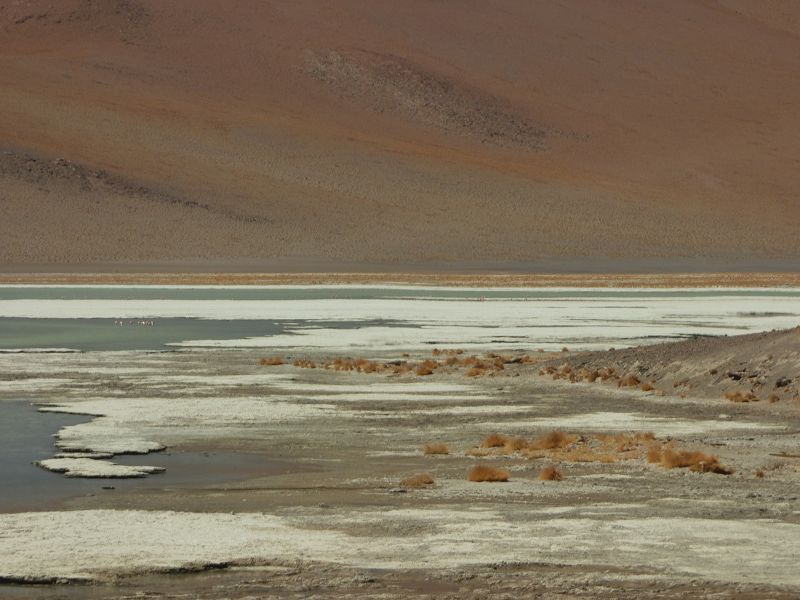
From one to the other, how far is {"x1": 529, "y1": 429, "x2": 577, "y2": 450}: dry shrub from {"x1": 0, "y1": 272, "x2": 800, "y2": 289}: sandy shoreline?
159 ft

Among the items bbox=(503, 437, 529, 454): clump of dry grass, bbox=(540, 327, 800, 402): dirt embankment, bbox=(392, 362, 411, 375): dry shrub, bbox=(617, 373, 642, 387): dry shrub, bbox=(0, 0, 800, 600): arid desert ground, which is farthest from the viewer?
bbox=(392, 362, 411, 375): dry shrub

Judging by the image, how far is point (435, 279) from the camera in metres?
72.4

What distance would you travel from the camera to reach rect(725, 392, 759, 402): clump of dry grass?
803 inches

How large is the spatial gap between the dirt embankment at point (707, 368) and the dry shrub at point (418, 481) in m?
7.95

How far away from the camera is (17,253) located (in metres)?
83.0

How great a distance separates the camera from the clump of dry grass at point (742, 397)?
66.9 ft

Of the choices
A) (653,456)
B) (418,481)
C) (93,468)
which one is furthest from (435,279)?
(418,481)

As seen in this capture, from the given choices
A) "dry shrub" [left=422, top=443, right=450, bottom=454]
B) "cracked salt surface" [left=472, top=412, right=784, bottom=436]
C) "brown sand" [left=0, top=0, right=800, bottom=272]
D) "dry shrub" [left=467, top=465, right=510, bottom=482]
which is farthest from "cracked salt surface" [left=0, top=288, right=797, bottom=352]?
"brown sand" [left=0, top=0, right=800, bottom=272]

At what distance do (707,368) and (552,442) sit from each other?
735 cm

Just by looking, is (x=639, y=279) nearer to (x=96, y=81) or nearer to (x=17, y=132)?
(x=17, y=132)

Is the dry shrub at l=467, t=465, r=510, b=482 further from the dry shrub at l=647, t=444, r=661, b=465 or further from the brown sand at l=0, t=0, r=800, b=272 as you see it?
the brown sand at l=0, t=0, r=800, b=272

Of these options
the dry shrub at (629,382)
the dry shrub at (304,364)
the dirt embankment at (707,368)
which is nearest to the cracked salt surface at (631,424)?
the dirt embankment at (707,368)

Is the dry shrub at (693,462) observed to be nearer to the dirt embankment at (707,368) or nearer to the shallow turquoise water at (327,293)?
the dirt embankment at (707,368)

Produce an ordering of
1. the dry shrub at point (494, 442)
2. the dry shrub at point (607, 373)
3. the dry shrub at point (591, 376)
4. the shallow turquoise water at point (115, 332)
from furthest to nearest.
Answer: the shallow turquoise water at point (115, 332) → the dry shrub at point (607, 373) → the dry shrub at point (591, 376) → the dry shrub at point (494, 442)
